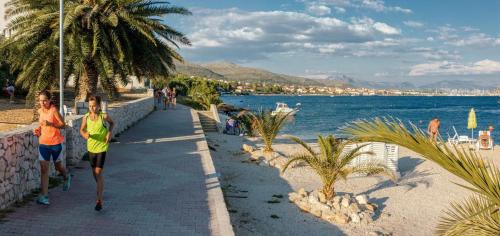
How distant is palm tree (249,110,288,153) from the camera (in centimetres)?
1595

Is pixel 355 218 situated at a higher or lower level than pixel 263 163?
lower

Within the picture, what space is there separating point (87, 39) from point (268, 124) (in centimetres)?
708

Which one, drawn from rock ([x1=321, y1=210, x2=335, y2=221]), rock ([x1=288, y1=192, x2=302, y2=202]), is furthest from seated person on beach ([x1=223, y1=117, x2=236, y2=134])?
rock ([x1=321, y1=210, x2=335, y2=221])

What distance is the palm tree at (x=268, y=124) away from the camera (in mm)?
15945

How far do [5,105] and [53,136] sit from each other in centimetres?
1500

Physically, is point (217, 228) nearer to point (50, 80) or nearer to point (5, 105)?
point (50, 80)

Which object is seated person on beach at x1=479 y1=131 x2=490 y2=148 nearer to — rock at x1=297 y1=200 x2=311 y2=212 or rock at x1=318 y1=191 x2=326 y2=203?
rock at x1=318 y1=191 x2=326 y2=203

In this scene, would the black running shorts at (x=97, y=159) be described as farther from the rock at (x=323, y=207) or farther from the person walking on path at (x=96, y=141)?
the rock at (x=323, y=207)

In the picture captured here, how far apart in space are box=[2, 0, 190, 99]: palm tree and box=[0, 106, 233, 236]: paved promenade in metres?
3.24

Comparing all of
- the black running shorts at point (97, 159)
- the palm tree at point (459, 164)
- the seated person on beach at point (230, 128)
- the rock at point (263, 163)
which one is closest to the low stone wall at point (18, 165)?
the black running shorts at point (97, 159)

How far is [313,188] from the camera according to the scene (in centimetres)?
1109

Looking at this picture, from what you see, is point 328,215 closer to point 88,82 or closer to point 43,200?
point 43,200

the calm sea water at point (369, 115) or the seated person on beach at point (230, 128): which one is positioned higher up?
the seated person on beach at point (230, 128)

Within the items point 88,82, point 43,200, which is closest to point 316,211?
point 43,200
